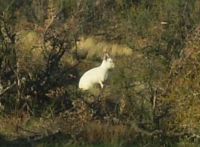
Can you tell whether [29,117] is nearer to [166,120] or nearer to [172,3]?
[166,120]

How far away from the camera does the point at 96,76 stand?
51.2ft

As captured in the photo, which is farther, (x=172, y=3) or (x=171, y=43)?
(x=172, y=3)

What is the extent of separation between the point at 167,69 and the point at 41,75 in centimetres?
221

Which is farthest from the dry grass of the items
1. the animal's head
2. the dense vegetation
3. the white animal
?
the dense vegetation

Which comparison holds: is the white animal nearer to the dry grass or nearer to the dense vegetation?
the dense vegetation

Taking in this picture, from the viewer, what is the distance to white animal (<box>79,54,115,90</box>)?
49.0ft

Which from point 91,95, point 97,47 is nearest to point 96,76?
point 91,95

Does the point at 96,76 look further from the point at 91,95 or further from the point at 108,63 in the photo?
the point at 91,95

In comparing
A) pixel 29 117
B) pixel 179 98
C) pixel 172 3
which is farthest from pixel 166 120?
pixel 172 3

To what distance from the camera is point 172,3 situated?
19625 mm

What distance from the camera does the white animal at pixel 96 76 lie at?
14.9m

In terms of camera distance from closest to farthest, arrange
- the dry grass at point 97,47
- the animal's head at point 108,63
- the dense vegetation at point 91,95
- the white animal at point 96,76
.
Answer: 1. the dense vegetation at point 91,95
2. the white animal at point 96,76
3. the animal's head at point 108,63
4. the dry grass at point 97,47

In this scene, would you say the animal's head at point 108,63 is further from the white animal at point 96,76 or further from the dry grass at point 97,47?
the dry grass at point 97,47

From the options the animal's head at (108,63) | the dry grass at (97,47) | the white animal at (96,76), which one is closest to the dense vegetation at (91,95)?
the white animal at (96,76)
